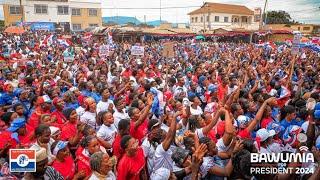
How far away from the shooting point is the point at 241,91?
769 centimetres

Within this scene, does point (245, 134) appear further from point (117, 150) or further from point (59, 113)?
point (59, 113)

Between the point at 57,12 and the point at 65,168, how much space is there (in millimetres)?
58501

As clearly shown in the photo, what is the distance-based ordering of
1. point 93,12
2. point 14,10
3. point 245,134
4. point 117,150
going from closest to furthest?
1. point 117,150
2. point 245,134
3. point 14,10
4. point 93,12

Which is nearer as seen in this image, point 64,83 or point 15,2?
point 64,83

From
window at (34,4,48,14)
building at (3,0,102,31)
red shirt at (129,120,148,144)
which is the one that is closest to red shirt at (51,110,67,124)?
red shirt at (129,120,148,144)

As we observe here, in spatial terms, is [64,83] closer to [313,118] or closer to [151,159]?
[151,159]

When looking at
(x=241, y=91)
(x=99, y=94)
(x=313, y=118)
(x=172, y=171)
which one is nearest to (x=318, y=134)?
(x=313, y=118)

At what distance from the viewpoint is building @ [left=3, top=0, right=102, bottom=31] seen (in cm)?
5500

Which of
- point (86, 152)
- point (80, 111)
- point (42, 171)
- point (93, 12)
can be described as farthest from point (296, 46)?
point (93, 12)

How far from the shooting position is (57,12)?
57562 mm

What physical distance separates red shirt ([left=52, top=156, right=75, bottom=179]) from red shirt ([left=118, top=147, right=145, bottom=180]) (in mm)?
564

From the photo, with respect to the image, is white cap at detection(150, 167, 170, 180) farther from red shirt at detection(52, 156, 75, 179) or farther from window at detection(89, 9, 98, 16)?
window at detection(89, 9, 98, 16)

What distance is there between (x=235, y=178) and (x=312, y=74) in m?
8.60

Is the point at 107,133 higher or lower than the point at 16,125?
lower
